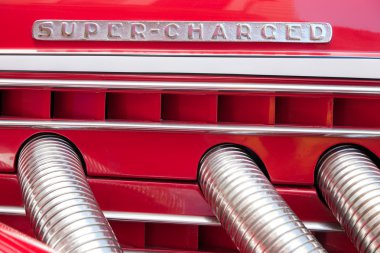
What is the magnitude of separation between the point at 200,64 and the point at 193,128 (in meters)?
0.14

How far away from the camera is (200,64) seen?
3.36ft

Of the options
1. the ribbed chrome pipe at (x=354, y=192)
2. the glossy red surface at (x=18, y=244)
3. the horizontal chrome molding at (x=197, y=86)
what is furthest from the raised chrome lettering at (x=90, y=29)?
the ribbed chrome pipe at (x=354, y=192)

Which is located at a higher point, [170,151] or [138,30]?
[138,30]

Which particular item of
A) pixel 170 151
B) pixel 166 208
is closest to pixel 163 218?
pixel 166 208

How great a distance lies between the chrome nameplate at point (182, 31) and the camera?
1.02 m

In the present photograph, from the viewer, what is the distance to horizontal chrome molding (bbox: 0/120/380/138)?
3.36ft

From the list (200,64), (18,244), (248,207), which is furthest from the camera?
(200,64)

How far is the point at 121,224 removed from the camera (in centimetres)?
113

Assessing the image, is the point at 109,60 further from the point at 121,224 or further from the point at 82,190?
the point at 121,224

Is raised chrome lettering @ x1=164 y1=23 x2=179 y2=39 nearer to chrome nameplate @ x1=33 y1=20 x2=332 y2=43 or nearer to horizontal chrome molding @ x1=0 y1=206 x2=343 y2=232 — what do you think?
chrome nameplate @ x1=33 y1=20 x2=332 y2=43

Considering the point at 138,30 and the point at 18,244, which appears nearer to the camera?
the point at 18,244

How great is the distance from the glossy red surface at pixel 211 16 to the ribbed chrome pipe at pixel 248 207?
0.82 ft

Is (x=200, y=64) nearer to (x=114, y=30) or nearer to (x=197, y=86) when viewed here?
(x=197, y=86)

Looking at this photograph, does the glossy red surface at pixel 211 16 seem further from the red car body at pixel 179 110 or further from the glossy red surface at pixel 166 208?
the glossy red surface at pixel 166 208
